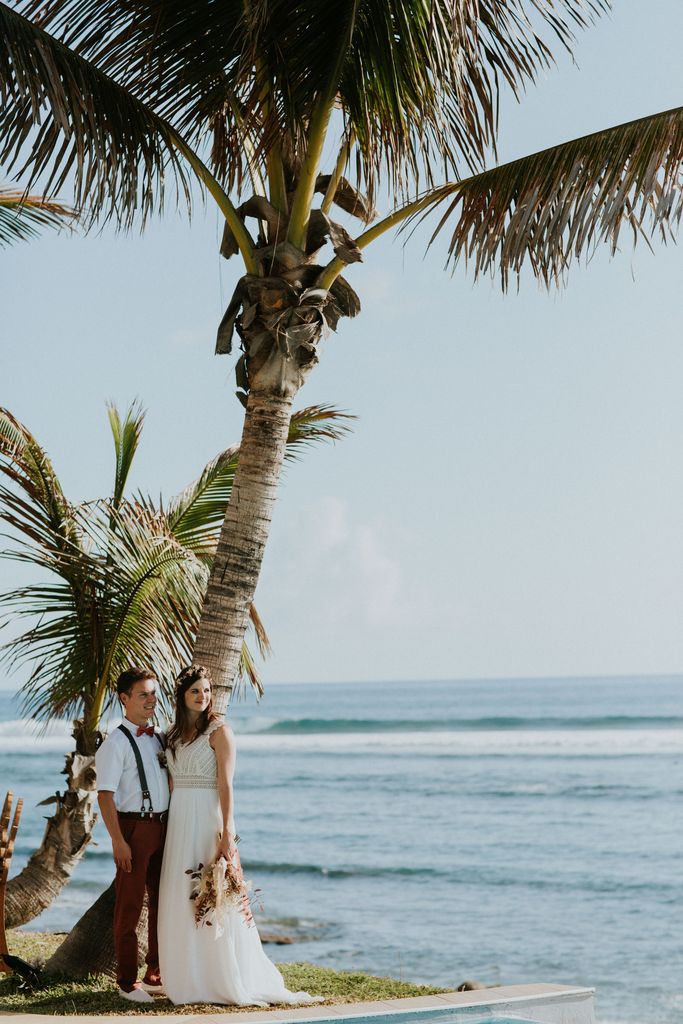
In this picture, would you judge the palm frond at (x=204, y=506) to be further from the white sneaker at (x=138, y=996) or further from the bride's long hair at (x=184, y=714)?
the white sneaker at (x=138, y=996)

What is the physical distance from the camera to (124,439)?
9562mm

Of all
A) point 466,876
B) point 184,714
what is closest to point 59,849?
point 184,714

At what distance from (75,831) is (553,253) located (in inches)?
224

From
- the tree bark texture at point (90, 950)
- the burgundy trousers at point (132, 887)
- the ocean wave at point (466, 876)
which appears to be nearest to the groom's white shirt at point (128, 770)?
the burgundy trousers at point (132, 887)

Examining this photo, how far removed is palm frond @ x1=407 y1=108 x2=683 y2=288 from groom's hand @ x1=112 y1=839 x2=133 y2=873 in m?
4.12

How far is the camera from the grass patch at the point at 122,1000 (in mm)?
5785

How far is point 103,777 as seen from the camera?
5.87 metres

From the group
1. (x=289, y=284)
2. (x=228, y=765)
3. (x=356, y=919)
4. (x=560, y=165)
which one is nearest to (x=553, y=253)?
(x=560, y=165)

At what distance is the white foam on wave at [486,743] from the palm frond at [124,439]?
32.8m

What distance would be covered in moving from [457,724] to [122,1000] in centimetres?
5087

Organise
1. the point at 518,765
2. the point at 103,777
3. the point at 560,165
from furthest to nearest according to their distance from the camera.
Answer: the point at 518,765 → the point at 560,165 → the point at 103,777

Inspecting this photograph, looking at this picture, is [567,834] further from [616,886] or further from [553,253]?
[553,253]

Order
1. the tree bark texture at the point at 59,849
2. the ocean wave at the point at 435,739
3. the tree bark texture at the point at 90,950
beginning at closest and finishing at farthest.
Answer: the tree bark texture at the point at 90,950 < the tree bark texture at the point at 59,849 < the ocean wave at the point at 435,739

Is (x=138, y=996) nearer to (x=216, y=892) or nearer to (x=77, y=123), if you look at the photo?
(x=216, y=892)
